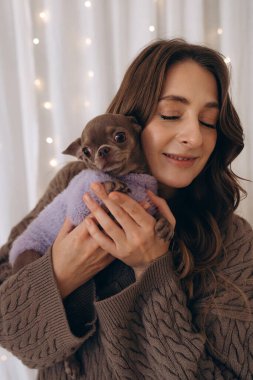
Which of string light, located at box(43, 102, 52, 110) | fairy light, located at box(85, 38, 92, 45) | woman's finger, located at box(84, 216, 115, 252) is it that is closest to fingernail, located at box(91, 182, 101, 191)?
woman's finger, located at box(84, 216, 115, 252)

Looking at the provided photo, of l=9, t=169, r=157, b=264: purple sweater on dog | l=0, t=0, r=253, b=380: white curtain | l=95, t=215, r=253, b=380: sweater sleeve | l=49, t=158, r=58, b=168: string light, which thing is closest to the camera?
l=95, t=215, r=253, b=380: sweater sleeve

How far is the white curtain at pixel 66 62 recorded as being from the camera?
68.7 inches

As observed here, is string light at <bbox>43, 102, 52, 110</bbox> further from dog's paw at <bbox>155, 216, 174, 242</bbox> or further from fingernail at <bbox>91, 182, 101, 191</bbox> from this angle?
dog's paw at <bbox>155, 216, 174, 242</bbox>

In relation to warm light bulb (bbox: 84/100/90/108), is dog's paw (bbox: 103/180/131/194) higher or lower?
lower

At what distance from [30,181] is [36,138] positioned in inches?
9.5

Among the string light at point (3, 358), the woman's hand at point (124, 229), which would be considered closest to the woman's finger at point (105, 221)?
the woman's hand at point (124, 229)

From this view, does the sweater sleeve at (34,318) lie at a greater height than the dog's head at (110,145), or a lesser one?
lesser

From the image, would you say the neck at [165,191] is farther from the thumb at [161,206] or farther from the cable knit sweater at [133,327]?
the cable knit sweater at [133,327]

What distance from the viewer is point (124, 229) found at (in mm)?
1049

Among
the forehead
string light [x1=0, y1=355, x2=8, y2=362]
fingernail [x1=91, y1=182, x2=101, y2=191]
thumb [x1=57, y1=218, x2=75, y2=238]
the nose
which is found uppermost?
the forehead

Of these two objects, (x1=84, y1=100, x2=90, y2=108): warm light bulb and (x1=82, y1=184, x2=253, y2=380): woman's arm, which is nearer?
(x1=82, y1=184, x2=253, y2=380): woman's arm

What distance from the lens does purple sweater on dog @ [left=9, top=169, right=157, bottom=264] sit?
1095 mm

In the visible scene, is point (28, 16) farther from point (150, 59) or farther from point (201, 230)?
point (201, 230)

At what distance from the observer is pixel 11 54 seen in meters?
1.76
